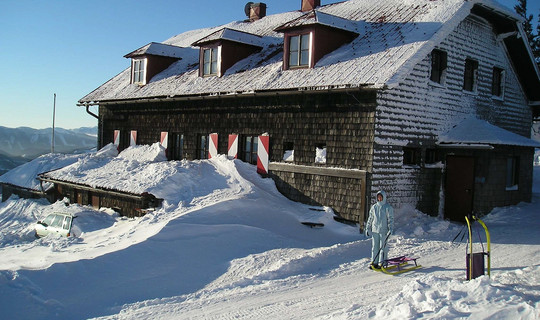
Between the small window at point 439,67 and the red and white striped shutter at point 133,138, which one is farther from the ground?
the small window at point 439,67

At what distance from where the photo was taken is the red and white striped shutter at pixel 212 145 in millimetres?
17234

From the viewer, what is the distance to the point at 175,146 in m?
19.2

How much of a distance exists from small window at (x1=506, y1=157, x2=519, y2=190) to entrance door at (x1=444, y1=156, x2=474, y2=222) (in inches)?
93.8

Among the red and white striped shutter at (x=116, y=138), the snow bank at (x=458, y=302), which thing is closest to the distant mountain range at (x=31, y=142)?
the red and white striped shutter at (x=116, y=138)

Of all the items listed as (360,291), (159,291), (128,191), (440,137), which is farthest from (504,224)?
(128,191)

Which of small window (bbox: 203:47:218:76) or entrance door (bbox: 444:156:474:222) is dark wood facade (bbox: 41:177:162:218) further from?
entrance door (bbox: 444:156:474:222)

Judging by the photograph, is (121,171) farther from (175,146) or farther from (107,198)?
(175,146)

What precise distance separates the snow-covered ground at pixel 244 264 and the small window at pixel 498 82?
4.46 meters

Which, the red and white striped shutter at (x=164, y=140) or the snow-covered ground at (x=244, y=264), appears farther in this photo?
the red and white striped shutter at (x=164, y=140)

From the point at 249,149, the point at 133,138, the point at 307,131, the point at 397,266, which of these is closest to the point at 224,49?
the point at 249,149

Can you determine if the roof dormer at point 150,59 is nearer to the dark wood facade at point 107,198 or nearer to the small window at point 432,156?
the dark wood facade at point 107,198

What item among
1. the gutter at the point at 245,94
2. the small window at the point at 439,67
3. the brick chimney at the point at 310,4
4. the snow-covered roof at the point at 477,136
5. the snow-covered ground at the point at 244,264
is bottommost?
the snow-covered ground at the point at 244,264

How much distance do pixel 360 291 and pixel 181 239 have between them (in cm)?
463

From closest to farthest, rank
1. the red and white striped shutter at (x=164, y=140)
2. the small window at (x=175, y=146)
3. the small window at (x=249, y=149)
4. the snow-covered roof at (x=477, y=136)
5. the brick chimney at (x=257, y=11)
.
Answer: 1. the snow-covered roof at (x=477, y=136)
2. the small window at (x=249, y=149)
3. the small window at (x=175, y=146)
4. the red and white striped shutter at (x=164, y=140)
5. the brick chimney at (x=257, y=11)
